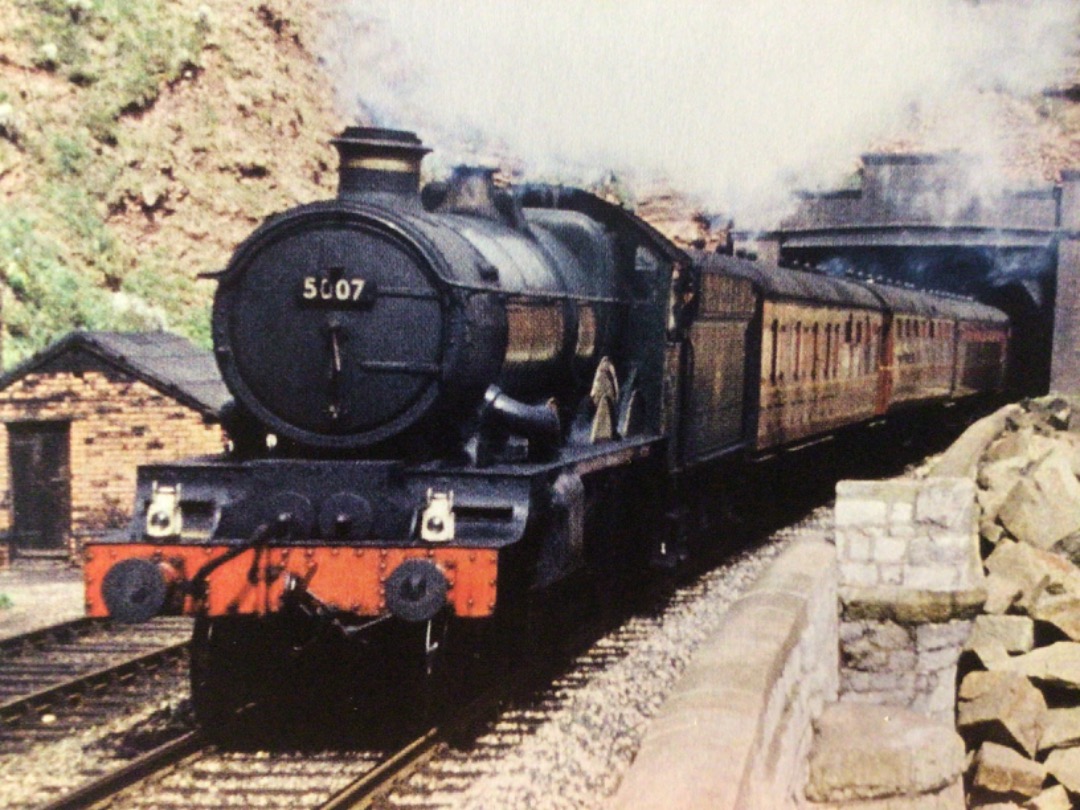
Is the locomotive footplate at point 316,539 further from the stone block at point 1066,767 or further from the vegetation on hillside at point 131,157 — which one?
the vegetation on hillside at point 131,157

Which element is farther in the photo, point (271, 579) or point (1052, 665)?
point (1052, 665)

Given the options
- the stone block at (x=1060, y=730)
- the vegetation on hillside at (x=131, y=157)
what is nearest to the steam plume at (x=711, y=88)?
the vegetation on hillside at (x=131, y=157)

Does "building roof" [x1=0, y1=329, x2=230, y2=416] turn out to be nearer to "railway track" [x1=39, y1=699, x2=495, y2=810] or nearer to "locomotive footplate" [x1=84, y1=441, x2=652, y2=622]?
"locomotive footplate" [x1=84, y1=441, x2=652, y2=622]

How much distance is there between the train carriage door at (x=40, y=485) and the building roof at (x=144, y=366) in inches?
20.2

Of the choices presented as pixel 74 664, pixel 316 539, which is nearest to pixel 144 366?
pixel 74 664

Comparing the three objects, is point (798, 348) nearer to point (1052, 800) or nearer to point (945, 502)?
point (945, 502)

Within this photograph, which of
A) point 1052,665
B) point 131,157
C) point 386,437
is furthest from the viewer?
point 131,157

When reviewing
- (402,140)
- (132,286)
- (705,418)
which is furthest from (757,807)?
(132,286)

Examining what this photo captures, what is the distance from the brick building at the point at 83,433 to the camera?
11078 mm

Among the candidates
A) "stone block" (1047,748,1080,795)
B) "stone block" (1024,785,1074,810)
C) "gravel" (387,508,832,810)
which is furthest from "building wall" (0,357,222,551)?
"stone block" (1047,748,1080,795)

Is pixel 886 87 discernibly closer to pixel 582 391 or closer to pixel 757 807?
pixel 582 391

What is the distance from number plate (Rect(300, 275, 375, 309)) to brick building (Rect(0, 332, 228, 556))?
5.12 metres

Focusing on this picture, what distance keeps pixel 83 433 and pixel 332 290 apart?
5819 millimetres

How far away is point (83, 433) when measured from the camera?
1116 centimetres
